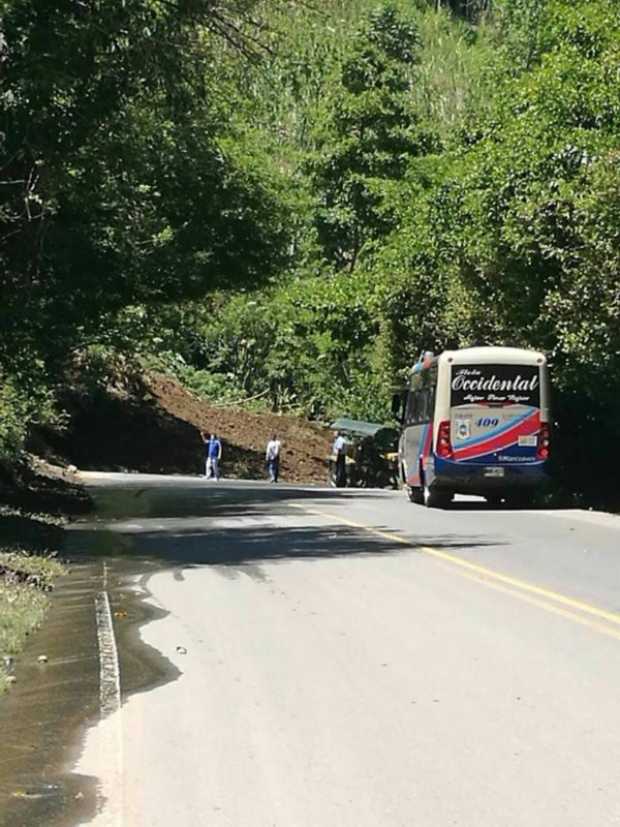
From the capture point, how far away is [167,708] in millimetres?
8016

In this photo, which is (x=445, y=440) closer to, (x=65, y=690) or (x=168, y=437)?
(x=65, y=690)

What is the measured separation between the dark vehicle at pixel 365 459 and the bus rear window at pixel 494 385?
66.3ft

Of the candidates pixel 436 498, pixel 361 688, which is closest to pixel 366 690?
pixel 361 688

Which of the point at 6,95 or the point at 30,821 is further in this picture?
the point at 6,95

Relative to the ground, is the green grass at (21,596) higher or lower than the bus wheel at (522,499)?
lower

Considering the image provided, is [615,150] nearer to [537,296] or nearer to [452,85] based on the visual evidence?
[537,296]

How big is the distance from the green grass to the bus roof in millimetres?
12580

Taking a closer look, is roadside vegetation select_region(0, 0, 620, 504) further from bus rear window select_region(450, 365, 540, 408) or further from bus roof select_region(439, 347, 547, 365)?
bus rear window select_region(450, 365, 540, 408)

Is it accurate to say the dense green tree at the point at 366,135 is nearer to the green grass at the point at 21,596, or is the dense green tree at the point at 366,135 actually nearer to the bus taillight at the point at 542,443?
the bus taillight at the point at 542,443

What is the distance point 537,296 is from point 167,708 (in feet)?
74.0

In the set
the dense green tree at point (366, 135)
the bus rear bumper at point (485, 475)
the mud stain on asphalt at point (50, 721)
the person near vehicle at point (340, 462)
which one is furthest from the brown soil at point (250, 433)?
the mud stain on asphalt at point (50, 721)

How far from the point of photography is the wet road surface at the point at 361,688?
6125 mm

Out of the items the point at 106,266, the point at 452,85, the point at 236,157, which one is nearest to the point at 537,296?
the point at 236,157

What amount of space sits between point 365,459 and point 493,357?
23813 millimetres
